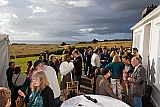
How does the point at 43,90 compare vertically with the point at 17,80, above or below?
above

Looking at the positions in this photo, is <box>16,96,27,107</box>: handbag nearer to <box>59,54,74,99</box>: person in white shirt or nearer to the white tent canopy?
<box>59,54,74,99</box>: person in white shirt

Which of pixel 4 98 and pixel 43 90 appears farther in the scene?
pixel 43 90

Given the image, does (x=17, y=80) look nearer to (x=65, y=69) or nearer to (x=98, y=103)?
(x=65, y=69)

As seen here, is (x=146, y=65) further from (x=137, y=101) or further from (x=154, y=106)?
(x=137, y=101)

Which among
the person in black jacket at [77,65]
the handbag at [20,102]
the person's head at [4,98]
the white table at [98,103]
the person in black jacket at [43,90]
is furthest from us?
the person in black jacket at [77,65]

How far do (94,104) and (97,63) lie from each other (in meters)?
5.84

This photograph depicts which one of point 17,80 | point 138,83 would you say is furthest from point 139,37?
point 17,80

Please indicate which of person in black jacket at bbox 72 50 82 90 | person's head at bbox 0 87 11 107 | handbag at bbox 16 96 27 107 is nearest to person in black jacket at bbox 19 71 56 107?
person's head at bbox 0 87 11 107

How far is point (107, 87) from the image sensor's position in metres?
5.77

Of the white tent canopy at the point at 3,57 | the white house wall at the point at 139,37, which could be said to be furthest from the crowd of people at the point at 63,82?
the white house wall at the point at 139,37

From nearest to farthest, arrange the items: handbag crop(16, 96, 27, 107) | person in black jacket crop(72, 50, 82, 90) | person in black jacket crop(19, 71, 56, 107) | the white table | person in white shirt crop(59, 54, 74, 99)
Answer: person in black jacket crop(19, 71, 56, 107), the white table, handbag crop(16, 96, 27, 107), person in white shirt crop(59, 54, 74, 99), person in black jacket crop(72, 50, 82, 90)

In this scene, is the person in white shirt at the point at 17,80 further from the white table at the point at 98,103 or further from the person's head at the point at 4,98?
the person's head at the point at 4,98

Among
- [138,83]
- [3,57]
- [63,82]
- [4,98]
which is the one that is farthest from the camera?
[3,57]

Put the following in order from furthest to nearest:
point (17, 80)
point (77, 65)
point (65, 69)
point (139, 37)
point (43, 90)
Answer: point (139, 37)
point (77, 65)
point (65, 69)
point (17, 80)
point (43, 90)
